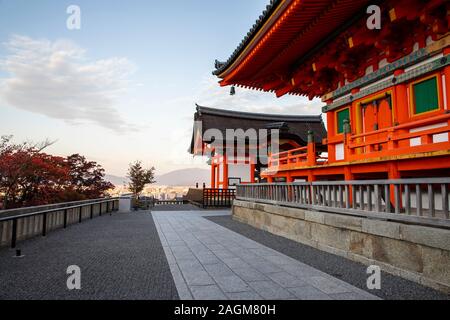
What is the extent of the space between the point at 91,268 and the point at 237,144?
15684 mm

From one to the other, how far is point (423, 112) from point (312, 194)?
3.25 meters

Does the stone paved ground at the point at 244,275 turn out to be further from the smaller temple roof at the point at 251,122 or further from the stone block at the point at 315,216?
the smaller temple roof at the point at 251,122

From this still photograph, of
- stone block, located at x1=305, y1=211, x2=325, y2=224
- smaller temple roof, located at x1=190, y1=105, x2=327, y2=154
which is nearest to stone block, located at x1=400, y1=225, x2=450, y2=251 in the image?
stone block, located at x1=305, y1=211, x2=325, y2=224

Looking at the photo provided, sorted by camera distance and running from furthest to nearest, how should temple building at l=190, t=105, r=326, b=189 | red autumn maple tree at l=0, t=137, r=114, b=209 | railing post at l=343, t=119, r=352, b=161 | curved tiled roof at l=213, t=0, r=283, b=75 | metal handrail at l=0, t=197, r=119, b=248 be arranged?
temple building at l=190, t=105, r=326, b=189 < red autumn maple tree at l=0, t=137, r=114, b=209 < railing post at l=343, t=119, r=352, b=161 < curved tiled roof at l=213, t=0, r=283, b=75 < metal handrail at l=0, t=197, r=119, b=248

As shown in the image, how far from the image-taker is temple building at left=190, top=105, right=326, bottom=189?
19031 millimetres

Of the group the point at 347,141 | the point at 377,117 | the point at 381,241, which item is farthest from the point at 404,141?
the point at 381,241

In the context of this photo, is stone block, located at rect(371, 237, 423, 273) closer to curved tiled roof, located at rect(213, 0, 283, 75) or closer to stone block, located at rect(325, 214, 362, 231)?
stone block, located at rect(325, 214, 362, 231)

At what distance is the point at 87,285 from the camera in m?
3.98

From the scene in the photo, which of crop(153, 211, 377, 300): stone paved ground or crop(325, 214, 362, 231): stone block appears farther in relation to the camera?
crop(325, 214, 362, 231): stone block

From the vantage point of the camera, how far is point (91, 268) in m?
4.86

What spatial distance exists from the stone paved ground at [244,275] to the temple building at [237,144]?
11.1 meters

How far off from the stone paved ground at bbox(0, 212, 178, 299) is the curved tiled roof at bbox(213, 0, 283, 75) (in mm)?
6336

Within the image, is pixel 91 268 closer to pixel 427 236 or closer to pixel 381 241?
pixel 381 241
